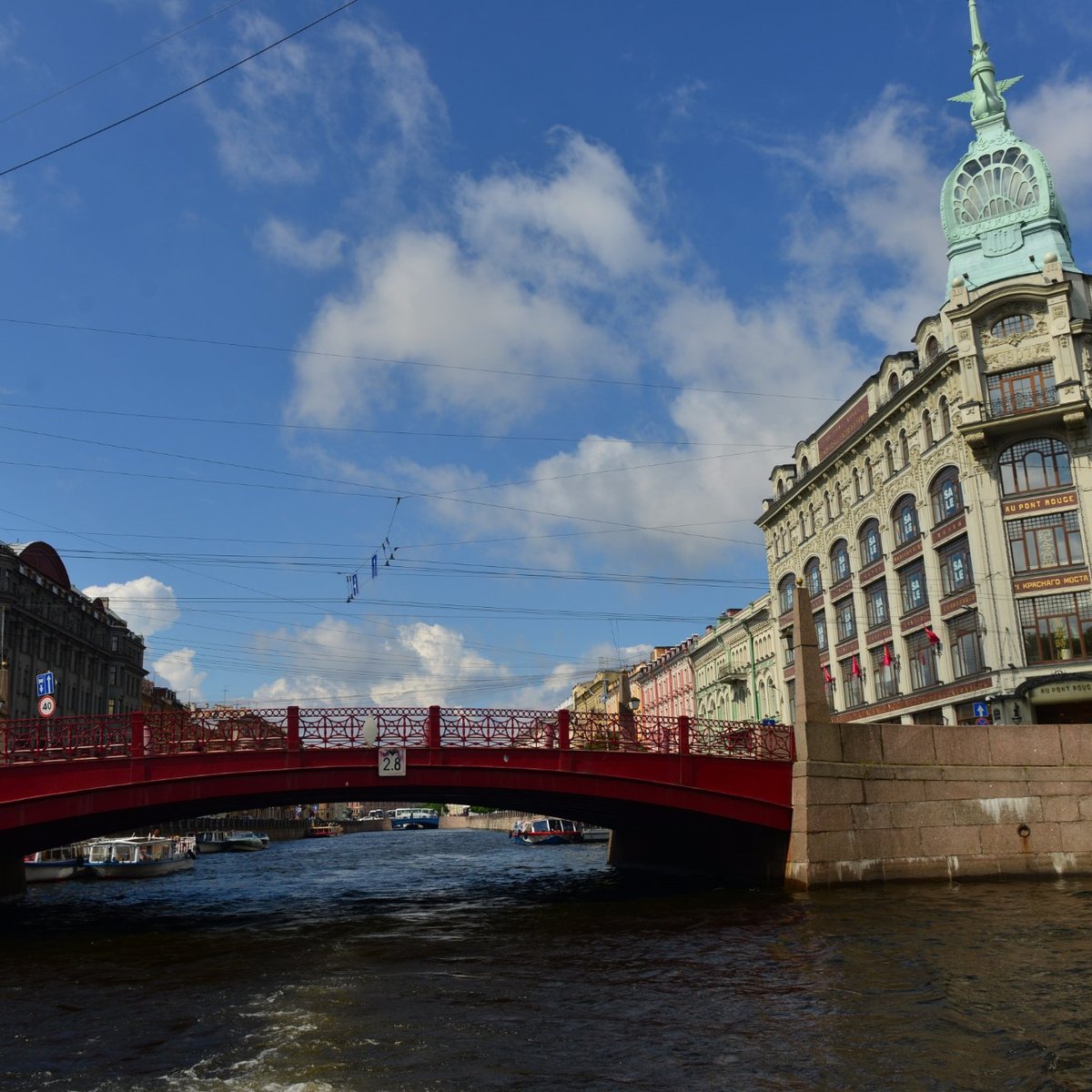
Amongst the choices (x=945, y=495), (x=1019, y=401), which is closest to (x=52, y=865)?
(x=945, y=495)

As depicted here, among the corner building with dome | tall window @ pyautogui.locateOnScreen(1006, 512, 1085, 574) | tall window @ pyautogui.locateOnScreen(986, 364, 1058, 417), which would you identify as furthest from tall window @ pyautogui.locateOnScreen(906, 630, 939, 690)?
tall window @ pyautogui.locateOnScreen(986, 364, 1058, 417)

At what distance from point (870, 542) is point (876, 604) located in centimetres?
325

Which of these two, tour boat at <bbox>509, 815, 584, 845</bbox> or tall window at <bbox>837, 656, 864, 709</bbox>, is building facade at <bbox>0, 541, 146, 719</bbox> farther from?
tall window at <bbox>837, 656, 864, 709</bbox>

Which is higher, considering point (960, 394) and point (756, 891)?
point (960, 394)

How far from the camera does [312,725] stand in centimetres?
2906

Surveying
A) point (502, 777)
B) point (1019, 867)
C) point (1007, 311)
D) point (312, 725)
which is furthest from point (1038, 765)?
point (1007, 311)

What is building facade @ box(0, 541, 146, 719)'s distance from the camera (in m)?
73.2

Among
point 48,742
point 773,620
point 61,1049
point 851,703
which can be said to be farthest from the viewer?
point 773,620

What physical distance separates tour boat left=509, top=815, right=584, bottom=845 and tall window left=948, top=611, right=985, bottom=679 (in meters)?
50.1

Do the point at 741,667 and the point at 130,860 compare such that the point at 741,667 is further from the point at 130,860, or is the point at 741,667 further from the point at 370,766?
the point at 370,766


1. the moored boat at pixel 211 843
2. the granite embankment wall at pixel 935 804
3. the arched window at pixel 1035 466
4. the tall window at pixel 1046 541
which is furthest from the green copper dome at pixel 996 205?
the moored boat at pixel 211 843

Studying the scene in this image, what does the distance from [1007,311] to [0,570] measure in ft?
208

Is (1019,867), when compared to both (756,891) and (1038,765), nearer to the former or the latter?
(1038,765)

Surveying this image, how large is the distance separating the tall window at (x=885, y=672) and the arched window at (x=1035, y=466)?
434 inches
